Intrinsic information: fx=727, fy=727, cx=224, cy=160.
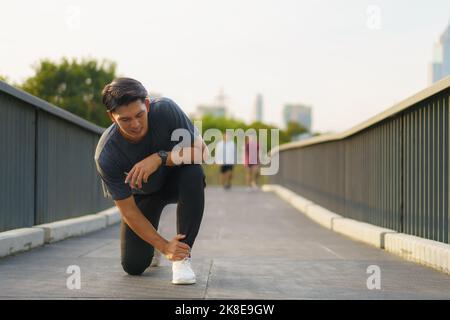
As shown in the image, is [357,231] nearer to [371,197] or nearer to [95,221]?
[371,197]

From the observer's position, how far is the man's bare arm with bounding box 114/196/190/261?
5.02 m

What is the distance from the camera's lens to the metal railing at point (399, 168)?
253 inches

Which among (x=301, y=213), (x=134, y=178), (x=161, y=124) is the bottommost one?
(x=301, y=213)

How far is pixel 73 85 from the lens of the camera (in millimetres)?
79688

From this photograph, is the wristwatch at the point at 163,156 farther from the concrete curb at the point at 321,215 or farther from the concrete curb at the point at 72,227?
the concrete curb at the point at 321,215

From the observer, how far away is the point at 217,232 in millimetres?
10133

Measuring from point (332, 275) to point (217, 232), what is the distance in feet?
14.8

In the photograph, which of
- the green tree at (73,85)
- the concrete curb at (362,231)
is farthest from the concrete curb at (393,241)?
the green tree at (73,85)

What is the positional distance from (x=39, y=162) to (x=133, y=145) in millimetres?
3321

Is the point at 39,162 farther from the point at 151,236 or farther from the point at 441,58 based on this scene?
the point at 441,58

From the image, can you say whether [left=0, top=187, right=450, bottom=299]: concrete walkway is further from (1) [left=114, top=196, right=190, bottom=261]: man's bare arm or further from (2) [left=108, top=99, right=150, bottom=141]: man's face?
(2) [left=108, top=99, right=150, bottom=141]: man's face
